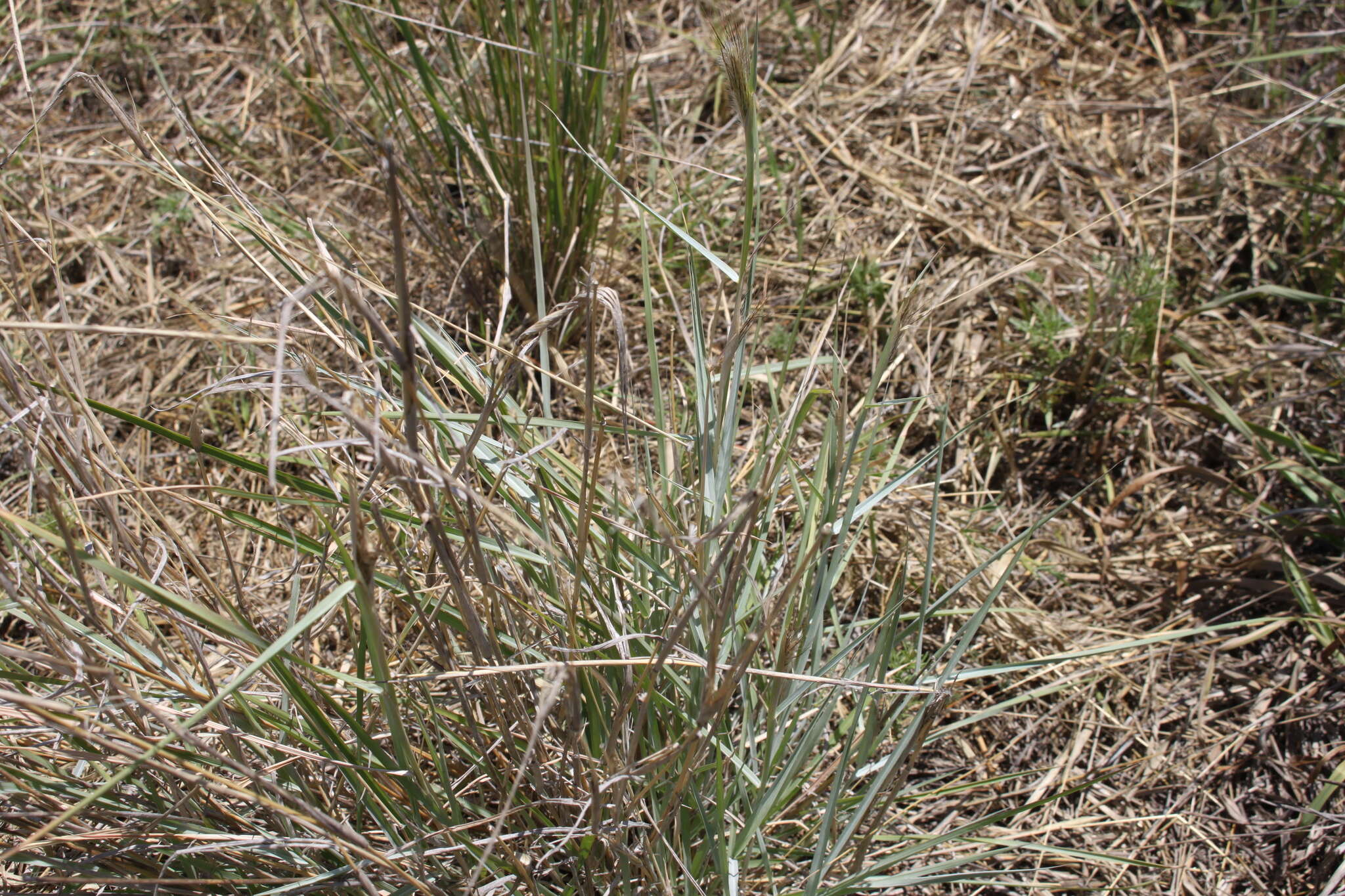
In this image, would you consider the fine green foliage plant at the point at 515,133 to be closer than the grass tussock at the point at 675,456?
No

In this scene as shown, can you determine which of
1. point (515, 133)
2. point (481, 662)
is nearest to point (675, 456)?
point (481, 662)

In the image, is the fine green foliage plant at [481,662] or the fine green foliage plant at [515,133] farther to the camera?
the fine green foliage plant at [515,133]

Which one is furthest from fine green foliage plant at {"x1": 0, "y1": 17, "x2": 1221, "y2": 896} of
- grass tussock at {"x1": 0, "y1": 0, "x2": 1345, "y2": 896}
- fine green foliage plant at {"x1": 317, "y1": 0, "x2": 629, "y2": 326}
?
fine green foliage plant at {"x1": 317, "y1": 0, "x2": 629, "y2": 326}

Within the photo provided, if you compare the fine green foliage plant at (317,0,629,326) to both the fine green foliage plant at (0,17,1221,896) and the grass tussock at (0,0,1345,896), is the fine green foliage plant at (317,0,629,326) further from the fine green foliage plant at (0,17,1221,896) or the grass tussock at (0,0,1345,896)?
the fine green foliage plant at (0,17,1221,896)

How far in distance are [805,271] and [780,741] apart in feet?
3.94

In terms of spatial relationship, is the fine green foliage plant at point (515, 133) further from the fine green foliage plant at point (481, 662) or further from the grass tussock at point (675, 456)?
the fine green foliage plant at point (481, 662)

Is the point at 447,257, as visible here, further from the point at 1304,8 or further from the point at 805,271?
the point at 1304,8

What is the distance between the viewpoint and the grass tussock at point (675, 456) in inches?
32.1

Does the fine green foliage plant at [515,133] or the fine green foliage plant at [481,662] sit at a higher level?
the fine green foliage plant at [515,133]

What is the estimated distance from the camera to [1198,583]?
61.1 inches

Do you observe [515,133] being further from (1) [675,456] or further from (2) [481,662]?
(2) [481,662]

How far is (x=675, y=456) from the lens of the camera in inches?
43.3

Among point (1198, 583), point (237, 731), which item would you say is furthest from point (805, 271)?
point (237, 731)

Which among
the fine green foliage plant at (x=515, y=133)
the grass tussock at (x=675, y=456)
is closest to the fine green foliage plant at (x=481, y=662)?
the grass tussock at (x=675, y=456)
